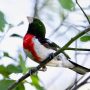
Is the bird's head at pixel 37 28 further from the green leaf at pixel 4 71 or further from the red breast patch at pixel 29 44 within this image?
the green leaf at pixel 4 71

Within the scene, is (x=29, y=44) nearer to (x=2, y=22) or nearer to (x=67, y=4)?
(x=2, y=22)

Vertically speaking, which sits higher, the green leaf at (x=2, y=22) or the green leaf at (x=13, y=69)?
the green leaf at (x=2, y=22)

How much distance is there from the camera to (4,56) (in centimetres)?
104

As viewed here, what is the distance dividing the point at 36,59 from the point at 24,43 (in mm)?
101

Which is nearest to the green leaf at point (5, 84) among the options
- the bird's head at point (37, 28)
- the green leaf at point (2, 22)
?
the green leaf at point (2, 22)

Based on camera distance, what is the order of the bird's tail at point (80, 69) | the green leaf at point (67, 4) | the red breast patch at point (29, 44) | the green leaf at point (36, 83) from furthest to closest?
1. the red breast patch at point (29, 44)
2. the bird's tail at point (80, 69)
3. the green leaf at point (36, 83)
4. the green leaf at point (67, 4)

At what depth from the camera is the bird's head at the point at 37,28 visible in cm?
138

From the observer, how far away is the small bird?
4.21 ft

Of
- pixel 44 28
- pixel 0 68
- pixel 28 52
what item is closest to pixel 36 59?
pixel 28 52

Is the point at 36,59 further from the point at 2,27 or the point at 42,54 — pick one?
the point at 2,27

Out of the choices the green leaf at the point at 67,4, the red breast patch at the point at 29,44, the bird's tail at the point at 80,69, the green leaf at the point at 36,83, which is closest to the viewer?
the green leaf at the point at 67,4

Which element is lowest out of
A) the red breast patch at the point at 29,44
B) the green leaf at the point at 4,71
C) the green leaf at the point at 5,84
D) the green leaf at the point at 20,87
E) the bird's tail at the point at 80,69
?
the bird's tail at the point at 80,69

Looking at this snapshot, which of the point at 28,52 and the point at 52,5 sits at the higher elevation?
the point at 52,5

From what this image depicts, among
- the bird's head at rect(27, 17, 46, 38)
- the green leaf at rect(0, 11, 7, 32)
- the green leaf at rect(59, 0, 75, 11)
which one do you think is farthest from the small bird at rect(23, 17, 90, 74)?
the green leaf at rect(59, 0, 75, 11)
